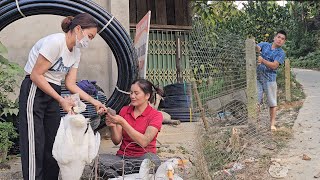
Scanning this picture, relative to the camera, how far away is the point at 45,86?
3.44 meters

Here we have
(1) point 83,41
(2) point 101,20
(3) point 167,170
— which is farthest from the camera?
(2) point 101,20

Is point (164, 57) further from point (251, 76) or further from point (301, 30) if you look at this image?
point (301, 30)

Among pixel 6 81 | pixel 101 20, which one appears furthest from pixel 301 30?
pixel 6 81

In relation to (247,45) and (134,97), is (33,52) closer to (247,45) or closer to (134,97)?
(134,97)

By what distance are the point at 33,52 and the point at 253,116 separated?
3.34 m

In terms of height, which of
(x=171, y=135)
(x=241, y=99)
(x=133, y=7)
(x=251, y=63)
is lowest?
(x=171, y=135)

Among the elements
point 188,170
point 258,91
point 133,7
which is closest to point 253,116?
point 258,91

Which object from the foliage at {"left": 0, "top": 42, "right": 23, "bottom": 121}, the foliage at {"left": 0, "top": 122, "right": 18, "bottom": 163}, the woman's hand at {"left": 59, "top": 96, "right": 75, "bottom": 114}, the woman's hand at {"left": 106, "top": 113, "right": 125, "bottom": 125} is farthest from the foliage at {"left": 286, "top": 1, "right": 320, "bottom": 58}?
the woman's hand at {"left": 59, "top": 96, "right": 75, "bottom": 114}

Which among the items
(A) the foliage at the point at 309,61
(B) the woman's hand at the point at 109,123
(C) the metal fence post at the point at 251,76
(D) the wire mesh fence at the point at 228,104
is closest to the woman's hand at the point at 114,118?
(B) the woman's hand at the point at 109,123

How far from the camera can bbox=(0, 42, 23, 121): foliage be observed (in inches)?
196

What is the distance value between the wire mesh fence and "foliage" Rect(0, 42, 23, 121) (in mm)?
2077

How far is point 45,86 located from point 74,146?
0.53m

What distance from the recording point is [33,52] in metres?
3.56

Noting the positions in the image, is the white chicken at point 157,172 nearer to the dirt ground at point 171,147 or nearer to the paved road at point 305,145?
the dirt ground at point 171,147
